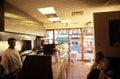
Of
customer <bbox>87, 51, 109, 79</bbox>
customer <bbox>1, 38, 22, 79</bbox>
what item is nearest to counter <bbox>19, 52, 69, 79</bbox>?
customer <bbox>1, 38, 22, 79</bbox>

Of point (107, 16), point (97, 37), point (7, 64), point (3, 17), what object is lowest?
point (7, 64)

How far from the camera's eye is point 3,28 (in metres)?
2.33

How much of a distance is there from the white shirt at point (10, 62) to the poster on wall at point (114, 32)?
108 inches

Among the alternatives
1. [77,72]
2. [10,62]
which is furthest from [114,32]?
[10,62]

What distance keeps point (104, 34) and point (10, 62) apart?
2.78 meters

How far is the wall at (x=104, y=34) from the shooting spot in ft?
11.1

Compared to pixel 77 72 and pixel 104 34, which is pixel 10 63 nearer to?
pixel 104 34

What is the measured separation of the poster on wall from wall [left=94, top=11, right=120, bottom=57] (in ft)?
0.28

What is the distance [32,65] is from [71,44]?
6.75m

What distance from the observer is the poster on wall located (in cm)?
333

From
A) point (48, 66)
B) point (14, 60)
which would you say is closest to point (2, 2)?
point (14, 60)

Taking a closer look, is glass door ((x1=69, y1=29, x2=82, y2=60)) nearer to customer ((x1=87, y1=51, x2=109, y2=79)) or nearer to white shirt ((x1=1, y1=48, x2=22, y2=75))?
customer ((x1=87, y1=51, x2=109, y2=79))

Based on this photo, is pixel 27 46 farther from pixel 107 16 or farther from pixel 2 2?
pixel 107 16

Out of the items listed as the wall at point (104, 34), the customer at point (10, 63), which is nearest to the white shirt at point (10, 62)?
the customer at point (10, 63)
